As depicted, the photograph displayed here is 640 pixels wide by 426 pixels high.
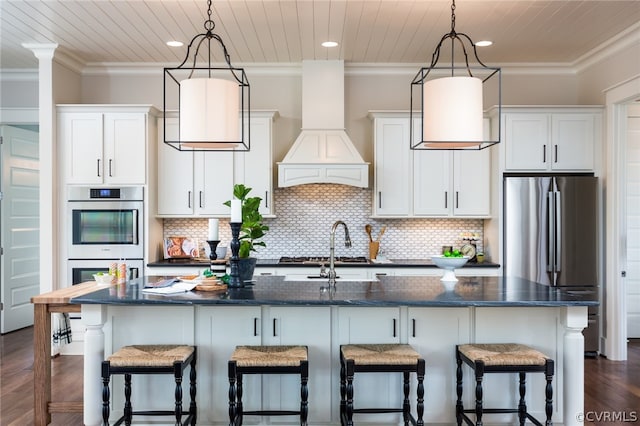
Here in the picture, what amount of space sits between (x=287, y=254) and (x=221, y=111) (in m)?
3.03

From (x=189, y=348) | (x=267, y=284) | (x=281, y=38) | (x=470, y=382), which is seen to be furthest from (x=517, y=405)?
(x=281, y=38)

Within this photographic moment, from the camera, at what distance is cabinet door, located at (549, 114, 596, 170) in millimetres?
5352

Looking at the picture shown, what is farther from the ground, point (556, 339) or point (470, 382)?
point (556, 339)

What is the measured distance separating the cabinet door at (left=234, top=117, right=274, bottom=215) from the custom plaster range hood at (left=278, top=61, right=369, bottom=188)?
20 cm

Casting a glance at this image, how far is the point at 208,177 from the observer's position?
5.54 metres

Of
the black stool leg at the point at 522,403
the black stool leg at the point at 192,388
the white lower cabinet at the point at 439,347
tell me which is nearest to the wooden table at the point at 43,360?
the black stool leg at the point at 192,388

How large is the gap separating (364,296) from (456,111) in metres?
1.20

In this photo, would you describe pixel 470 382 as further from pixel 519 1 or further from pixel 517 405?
pixel 519 1

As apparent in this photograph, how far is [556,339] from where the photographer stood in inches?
127

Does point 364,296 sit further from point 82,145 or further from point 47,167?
point 47,167

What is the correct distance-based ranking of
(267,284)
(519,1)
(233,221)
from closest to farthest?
(233,221)
(267,284)
(519,1)

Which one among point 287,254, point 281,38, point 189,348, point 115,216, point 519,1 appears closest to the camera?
point 189,348

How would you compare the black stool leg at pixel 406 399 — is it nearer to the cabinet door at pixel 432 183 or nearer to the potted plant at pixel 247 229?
the potted plant at pixel 247 229

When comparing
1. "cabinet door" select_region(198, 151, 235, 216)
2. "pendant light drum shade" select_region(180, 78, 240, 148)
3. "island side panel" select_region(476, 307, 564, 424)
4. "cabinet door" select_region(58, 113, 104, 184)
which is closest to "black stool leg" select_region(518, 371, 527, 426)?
"island side panel" select_region(476, 307, 564, 424)
